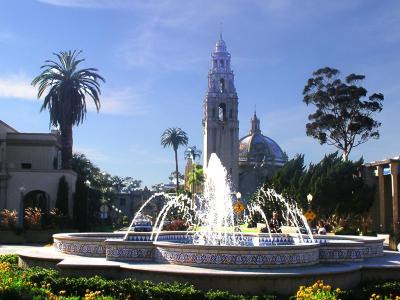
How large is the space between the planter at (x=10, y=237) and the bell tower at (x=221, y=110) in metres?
54.1

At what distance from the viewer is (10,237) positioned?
3262 centimetres

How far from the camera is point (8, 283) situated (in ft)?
34.1

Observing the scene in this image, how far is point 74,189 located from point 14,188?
4.32 m

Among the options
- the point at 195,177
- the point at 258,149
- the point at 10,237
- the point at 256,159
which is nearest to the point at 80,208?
the point at 10,237

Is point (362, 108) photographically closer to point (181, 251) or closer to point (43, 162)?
point (43, 162)

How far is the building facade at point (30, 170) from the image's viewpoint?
3834cm

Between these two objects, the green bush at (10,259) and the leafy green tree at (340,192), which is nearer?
the green bush at (10,259)

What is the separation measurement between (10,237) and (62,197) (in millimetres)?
5782

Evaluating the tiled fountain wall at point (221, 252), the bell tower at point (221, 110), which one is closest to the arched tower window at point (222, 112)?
the bell tower at point (221, 110)

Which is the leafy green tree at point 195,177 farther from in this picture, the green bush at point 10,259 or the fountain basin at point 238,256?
the fountain basin at point 238,256

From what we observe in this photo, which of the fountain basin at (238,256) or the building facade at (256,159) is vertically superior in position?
the building facade at (256,159)

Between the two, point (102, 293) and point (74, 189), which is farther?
point (74, 189)

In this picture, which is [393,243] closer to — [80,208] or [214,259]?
[214,259]

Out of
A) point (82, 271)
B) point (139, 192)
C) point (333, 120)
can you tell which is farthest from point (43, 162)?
point (139, 192)
